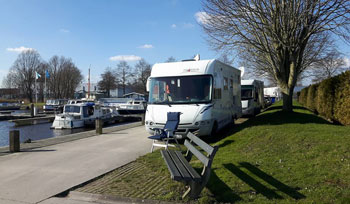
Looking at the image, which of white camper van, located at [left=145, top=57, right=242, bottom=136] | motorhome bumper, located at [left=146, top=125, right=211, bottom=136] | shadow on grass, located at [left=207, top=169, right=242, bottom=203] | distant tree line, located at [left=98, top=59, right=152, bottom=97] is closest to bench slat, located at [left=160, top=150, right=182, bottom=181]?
shadow on grass, located at [left=207, top=169, right=242, bottom=203]

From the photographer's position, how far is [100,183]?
19.9 feet

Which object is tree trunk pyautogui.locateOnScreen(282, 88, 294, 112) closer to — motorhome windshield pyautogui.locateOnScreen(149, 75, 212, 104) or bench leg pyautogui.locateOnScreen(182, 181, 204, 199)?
motorhome windshield pyautogui.locateOnScreen(149, 75, 212, 104)

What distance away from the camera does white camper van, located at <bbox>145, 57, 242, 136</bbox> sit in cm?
1030

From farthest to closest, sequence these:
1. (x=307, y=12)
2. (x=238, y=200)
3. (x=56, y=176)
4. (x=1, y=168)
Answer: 1. (x=307, y=12)
2. (x=1, y=168)
3. (x=56, y=176)
4. (x=238, y=200)

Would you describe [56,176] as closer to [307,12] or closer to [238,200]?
[238,200]

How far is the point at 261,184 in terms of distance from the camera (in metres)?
5.16

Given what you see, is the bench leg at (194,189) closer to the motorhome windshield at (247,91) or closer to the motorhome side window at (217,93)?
the motorhome side window at (217,93)

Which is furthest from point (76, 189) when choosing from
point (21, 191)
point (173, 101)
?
point (173, 101)

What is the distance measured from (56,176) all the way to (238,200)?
4163 mm

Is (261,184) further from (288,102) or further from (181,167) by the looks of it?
(288,102)

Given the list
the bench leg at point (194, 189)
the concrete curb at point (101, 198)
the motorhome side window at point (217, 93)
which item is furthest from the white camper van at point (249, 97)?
the concrete curb at point (101, 198)

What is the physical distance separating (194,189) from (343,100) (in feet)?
34.7

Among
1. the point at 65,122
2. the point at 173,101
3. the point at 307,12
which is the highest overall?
the point at 307,12

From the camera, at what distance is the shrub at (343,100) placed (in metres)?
12.0
